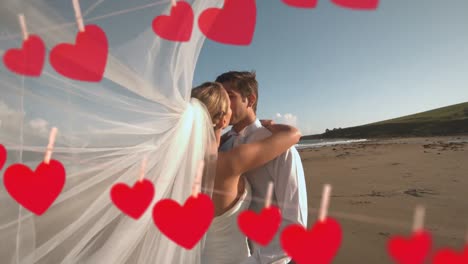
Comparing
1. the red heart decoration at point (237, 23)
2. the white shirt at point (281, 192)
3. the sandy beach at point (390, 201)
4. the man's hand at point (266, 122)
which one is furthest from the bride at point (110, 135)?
the sandy beach at point (390, 201)

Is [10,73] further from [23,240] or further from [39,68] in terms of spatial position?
[23,240]

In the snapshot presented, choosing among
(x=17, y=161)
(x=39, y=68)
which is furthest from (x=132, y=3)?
(x=17, y=161)

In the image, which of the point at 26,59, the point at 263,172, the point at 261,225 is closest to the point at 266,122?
the point at 263,172

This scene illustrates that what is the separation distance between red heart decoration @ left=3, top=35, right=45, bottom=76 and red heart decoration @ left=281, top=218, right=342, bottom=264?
155 cm

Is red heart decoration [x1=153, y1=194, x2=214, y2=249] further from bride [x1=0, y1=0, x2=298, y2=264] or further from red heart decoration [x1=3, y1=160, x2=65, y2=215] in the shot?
red heart decoration [x1=3, y1=160, x2=65, y2=215]

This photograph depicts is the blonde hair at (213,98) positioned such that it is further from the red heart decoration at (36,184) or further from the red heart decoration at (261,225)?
the red heart decoration at (261,225)

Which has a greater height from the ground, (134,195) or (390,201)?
(134,195)

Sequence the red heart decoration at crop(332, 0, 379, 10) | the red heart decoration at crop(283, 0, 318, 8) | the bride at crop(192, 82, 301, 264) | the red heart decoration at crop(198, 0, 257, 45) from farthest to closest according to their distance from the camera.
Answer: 1. the bride at crop(192, 82, 301, 264)
2. the red heart decoration at crop(198, 0, 257, 45)
3. the red heart decoration at crop(283, 0, 318, 8)
4. the red heart decoration at crop(332, 0, 379, 10)

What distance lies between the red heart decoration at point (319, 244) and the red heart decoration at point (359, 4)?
2.24 ft

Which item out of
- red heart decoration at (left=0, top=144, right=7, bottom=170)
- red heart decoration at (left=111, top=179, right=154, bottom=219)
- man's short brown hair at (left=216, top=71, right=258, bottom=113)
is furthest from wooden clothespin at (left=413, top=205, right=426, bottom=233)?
red heart decoration at (left=0, top=144, right=7, bottom=170)

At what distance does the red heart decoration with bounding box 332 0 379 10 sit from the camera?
100cm

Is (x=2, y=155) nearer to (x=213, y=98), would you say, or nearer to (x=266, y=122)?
(x=213, y=98)

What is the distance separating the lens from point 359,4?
1015 mm

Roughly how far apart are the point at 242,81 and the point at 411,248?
1.90 metres
